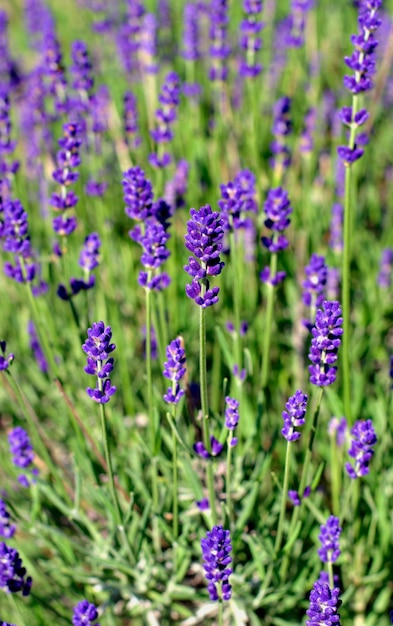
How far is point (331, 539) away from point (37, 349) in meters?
1.97

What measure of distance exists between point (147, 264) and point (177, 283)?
127cm

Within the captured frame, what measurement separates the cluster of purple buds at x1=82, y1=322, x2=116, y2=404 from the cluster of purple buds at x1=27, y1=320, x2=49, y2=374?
1532 millimetres

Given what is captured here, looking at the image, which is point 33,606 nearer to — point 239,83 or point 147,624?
point 147,624

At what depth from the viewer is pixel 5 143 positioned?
302 centimetres

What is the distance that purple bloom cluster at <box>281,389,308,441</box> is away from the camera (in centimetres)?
186

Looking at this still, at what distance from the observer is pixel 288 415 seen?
1.92 m

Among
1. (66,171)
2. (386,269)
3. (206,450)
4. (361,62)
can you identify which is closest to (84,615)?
(206,450)

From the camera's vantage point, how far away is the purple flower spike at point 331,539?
6.82 feet

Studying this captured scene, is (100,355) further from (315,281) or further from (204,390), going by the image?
(315,281)

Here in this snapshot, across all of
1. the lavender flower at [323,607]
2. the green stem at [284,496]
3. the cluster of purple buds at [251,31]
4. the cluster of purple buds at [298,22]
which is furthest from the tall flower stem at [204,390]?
the cluster of purple buds at [298,22]

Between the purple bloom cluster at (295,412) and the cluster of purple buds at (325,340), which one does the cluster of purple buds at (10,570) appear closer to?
the purple bloom cluster at (295,412)

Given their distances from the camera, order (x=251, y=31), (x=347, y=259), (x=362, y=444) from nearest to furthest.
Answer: (x=362, y=444) → (x=347, y=259) → (x=251, y=31)

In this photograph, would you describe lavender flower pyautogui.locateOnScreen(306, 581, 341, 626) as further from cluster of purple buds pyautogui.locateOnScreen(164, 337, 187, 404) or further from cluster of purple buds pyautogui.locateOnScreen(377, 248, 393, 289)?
cluster of purple buds pyautogui.locateOnScreen(377, 248, 393, 289)

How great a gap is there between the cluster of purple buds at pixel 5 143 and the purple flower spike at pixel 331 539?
193 centimetres
